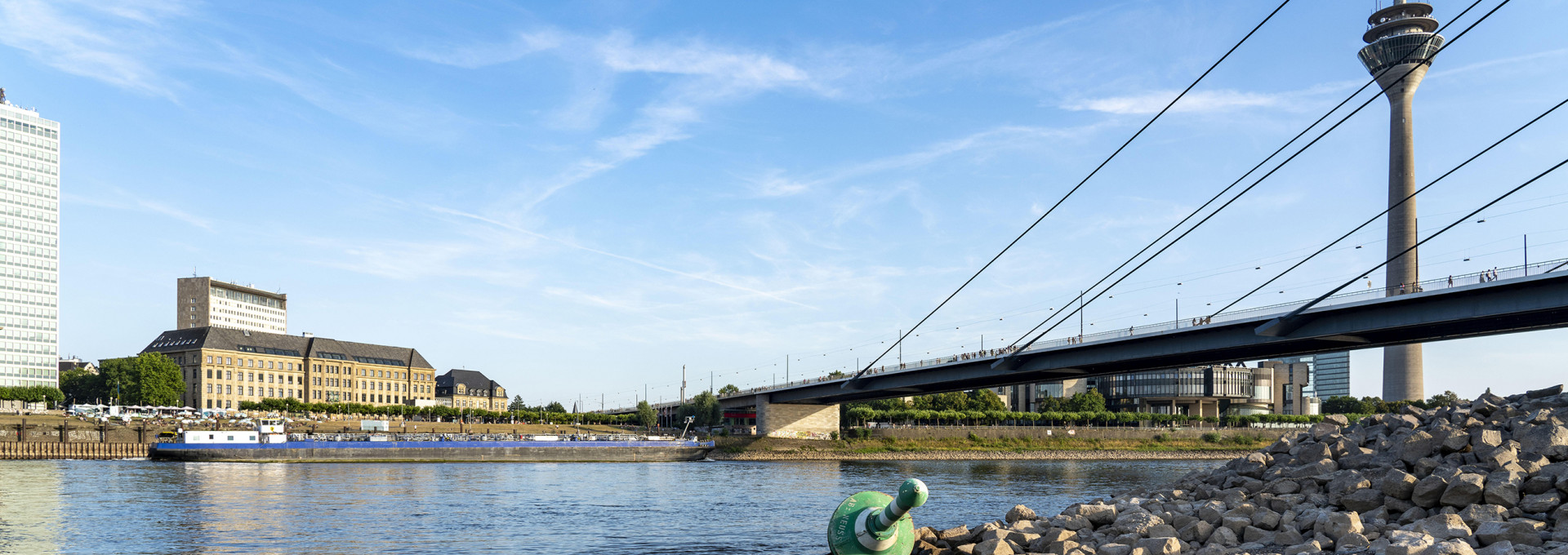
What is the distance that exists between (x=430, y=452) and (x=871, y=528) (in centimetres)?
8261

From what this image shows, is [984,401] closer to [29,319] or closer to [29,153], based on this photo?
[29,319]

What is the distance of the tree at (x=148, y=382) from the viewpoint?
445 feet

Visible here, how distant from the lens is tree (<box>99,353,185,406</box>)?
13562 centimetres

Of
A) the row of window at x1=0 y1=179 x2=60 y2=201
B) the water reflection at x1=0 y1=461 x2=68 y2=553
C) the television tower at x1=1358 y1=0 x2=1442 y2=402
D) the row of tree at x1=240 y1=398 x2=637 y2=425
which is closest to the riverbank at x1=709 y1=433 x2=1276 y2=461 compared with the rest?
the television tower at x1=1358 y1=0 x2=1442 y2=402

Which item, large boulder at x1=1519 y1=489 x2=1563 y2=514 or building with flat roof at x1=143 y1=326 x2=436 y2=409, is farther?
building with flat roof at x1=143 y1=326 x2=436 y2=409

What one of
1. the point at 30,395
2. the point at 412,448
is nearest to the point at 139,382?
the point at 30,395

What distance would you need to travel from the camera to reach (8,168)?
149625mm

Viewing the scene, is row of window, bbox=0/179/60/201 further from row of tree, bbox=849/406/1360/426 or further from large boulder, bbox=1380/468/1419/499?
large boulder, bbox=1380/468/1419/499

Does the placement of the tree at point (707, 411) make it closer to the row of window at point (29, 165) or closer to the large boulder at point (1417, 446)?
the row of window at point (29, 165)

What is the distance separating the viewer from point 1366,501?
57.9 ft

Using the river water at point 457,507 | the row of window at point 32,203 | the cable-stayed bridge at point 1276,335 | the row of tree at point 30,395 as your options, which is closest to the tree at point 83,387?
the row of tree at point 30,395

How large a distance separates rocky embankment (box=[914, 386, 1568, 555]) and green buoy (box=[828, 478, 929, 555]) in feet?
5.66

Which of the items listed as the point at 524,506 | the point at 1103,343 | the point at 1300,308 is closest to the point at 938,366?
the point at 1103,343

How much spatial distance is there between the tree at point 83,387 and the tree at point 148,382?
10349mm
